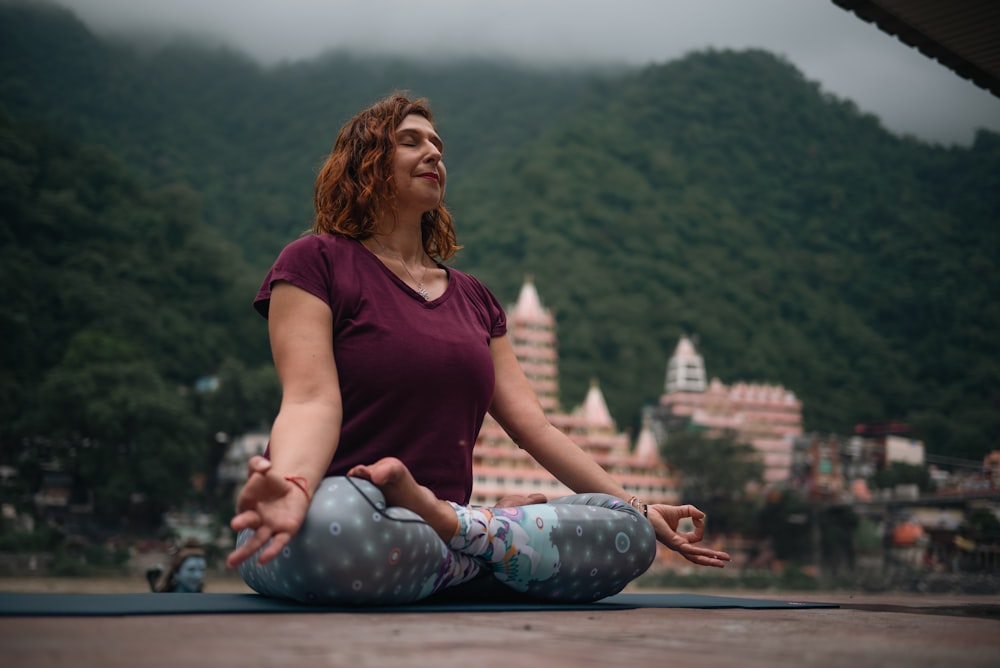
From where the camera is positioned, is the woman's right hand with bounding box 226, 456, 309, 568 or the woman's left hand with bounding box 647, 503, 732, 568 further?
the woman's left hand with bounding box 647, 503, 732, 568

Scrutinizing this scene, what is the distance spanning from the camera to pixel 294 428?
186cm

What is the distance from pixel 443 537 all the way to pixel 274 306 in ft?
1.80

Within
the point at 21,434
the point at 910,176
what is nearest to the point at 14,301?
the point at 21,434

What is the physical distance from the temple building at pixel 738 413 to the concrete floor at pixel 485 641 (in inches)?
1883

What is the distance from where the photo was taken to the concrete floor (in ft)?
3.61

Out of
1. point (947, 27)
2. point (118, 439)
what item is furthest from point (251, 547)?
point (118, 439)

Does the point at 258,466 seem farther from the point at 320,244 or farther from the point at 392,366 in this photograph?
the point at 320,244

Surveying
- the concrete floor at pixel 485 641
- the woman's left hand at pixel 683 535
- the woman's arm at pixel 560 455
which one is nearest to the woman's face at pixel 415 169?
the woman's arm at pixel 560 455

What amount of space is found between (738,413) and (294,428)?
5119cm

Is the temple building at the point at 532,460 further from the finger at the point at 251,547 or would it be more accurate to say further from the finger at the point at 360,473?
the finger at the point at 251,547

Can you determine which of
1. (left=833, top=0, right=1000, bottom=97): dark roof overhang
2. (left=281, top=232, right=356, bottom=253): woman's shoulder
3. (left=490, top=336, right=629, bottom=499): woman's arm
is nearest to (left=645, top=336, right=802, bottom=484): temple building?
(left=833, top=0, right=1000, bottom=97): dark roof overhang

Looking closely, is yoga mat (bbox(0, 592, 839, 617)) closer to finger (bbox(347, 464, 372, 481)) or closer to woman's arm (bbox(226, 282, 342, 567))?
woman's arm (bbox(226, 282, 342, 567))

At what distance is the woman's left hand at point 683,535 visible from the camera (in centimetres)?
225

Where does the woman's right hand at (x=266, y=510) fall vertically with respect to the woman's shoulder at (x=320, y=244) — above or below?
below
